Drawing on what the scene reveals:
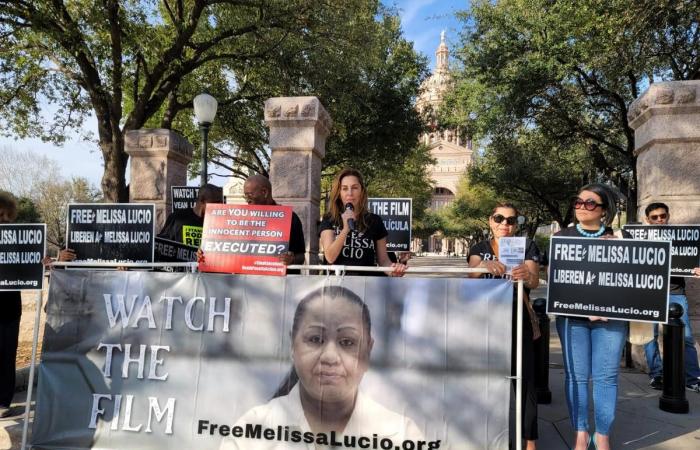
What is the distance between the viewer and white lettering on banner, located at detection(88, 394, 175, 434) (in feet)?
11.1

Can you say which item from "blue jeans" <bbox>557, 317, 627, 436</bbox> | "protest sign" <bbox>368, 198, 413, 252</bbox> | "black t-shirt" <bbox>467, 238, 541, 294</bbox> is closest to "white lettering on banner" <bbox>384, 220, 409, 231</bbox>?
"protest sign" <bbox>368, 198, 413, 252</bbox>

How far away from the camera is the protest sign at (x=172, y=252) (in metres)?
4.85

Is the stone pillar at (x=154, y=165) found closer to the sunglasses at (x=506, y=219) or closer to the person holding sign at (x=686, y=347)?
the sunglasses at (x=506, y=219)

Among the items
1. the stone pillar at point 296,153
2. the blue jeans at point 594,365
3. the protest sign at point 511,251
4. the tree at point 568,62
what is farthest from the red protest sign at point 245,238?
the tree at point 568,62

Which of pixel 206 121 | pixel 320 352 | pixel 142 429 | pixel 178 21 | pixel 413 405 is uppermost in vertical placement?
pixel 178 21

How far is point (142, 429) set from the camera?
3395 millimetres

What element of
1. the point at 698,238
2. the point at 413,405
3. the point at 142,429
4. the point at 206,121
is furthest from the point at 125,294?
the point at 206,121

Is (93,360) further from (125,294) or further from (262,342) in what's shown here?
(262,342)

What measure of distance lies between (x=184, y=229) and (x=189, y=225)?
2.6 inches

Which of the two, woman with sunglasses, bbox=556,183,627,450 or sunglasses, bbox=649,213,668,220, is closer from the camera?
woman with sunglasses, bbox=556,183,627,450

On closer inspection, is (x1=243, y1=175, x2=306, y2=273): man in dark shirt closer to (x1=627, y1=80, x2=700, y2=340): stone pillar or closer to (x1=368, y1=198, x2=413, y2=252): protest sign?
(x1=368, y1=198, x2=413, y2=252): protest sign

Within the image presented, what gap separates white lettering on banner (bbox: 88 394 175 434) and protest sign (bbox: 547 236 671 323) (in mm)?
2796

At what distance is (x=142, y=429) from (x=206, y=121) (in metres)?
6.86

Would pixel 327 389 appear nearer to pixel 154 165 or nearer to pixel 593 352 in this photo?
pixel 593 352
